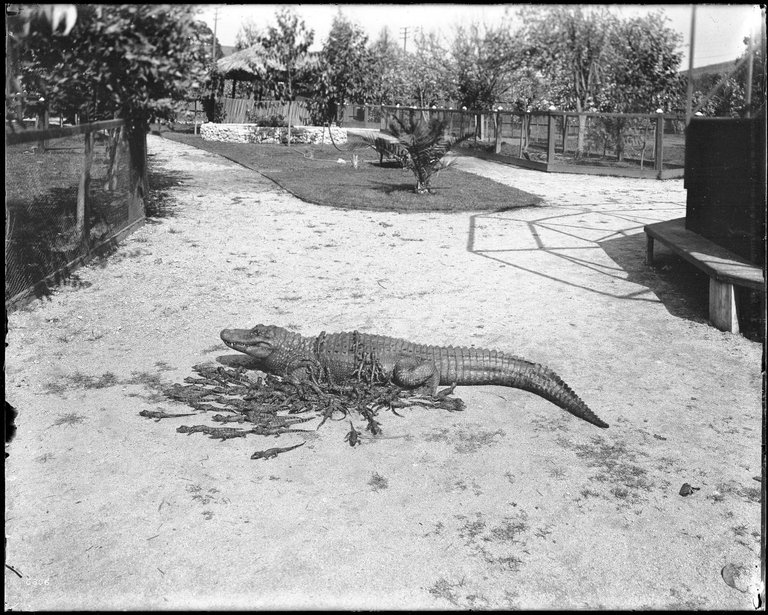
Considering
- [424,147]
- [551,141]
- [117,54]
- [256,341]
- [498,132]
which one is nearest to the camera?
[117,54]

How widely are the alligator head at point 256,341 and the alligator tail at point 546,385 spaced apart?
178 centimetres

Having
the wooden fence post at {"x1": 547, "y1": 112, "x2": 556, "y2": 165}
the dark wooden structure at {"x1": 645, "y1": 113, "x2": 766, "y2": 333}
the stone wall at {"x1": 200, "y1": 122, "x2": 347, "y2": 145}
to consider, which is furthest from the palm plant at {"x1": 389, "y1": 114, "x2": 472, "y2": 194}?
the stone wall at {"x1": 200, "y1": 122, "x2": 347, "y2": 145}

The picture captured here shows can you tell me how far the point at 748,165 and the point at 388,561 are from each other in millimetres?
A: 6325

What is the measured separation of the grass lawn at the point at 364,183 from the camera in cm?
1409

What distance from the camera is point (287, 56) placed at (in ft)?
90.4

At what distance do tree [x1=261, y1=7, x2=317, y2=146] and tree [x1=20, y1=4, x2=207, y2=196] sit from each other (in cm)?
1964

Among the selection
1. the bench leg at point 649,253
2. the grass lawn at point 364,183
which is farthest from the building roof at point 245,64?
the bench leg at point 649,253

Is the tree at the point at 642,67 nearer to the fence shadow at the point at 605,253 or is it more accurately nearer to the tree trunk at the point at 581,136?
the tree trunk at the point at 581,136

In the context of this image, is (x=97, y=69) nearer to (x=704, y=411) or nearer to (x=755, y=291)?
(x=704, y=411)

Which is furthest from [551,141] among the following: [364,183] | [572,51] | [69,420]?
[69,420]

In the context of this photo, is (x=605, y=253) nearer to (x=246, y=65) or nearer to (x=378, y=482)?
(x=378, y=482)

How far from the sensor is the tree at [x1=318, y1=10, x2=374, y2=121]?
92.6ft

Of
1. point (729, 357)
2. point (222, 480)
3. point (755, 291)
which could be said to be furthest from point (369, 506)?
point (755, 291)

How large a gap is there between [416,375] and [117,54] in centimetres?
319
